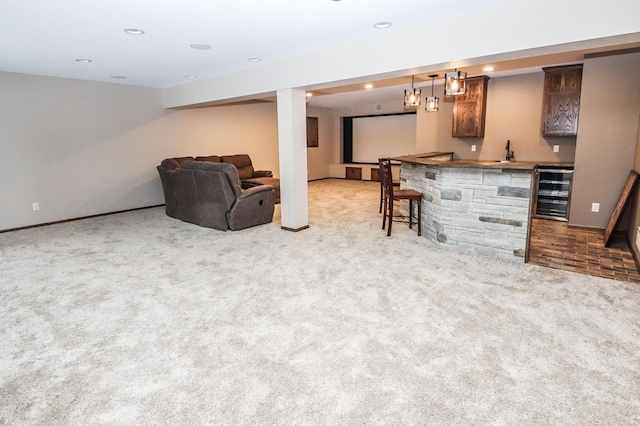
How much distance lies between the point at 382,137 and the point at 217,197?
668 centimetres

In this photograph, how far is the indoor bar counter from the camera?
3932mm

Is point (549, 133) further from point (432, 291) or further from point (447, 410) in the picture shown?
point (447, 410)

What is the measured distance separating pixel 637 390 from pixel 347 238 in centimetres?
337

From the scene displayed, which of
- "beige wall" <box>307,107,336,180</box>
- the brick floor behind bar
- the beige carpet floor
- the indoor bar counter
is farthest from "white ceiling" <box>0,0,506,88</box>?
"beige wall" <box>307,107,336,180</box>

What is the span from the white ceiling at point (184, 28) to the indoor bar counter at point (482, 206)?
1.67 m

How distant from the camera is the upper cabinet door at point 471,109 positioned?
6713mm

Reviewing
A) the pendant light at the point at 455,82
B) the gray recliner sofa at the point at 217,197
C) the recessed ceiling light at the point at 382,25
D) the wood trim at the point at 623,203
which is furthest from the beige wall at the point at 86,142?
the wood trim at the point at 623,203

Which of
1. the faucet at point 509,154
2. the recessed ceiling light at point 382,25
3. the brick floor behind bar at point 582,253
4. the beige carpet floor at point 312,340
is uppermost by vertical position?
the recessed ceiling light at point 382,25

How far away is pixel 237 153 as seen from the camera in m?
8.95

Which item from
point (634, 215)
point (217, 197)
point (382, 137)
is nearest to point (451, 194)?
point (634, 215)

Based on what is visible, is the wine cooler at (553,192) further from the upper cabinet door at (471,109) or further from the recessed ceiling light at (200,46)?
the recessed ceiling light at (200,46)

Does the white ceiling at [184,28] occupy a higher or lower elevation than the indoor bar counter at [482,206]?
higher

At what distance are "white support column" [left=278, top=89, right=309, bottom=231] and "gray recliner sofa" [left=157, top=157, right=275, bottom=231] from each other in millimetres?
412

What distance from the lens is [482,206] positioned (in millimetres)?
4176
